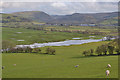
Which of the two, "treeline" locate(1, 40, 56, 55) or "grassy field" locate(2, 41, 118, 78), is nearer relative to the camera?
"grassy field" locate(2, 41, 118, 78)

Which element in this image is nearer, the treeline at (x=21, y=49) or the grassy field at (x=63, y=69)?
the grassy field at (x=63, y=69)

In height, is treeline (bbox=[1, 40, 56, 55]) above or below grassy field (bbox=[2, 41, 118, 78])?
above

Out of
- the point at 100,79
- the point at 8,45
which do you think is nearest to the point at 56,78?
the point at 100,79

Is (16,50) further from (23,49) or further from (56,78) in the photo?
(56,78)

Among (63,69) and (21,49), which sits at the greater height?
(21,49)

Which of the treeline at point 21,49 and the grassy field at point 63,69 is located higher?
the treeline at point 21,49

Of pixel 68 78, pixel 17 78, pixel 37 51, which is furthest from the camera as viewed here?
pixel 37 51

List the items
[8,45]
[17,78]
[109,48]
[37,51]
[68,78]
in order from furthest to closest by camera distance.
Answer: [8,45], [37,51], [109,48], [17,78], [68,78]

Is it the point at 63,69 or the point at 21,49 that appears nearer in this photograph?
the point at 63,69

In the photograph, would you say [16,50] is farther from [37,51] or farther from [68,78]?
[68,78]

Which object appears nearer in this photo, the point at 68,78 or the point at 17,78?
the point at 68,78

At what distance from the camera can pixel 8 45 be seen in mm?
109500

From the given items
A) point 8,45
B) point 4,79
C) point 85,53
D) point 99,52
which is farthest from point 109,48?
point 8,45

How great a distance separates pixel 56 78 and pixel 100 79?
29.3ft
